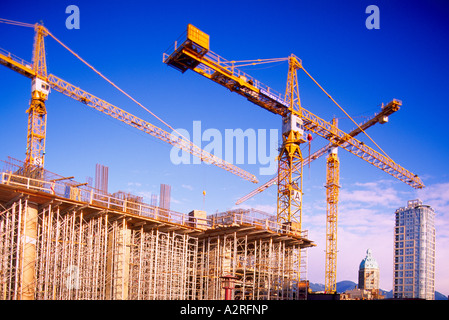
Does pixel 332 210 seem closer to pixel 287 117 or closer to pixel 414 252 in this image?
pixel 287 117

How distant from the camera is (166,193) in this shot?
61531 mm

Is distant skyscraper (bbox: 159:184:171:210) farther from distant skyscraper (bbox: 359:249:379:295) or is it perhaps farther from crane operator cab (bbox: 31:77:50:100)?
distant skyscraper (bbox: 359:249:379:295)

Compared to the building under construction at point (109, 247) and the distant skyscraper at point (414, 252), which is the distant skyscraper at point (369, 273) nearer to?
the distant skyscraper at point (414, 252)

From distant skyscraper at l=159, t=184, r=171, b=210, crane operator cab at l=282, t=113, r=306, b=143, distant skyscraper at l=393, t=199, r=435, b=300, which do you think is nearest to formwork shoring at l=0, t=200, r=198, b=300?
distant skyscraper at l=159, t=184, r=171, b=210

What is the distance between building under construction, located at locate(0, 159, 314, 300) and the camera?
29.4 metres

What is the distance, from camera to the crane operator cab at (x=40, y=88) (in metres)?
64.9

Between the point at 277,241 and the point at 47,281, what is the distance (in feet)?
75.3

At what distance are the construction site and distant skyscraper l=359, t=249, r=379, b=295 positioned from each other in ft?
478

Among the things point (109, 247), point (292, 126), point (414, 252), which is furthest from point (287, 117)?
point (414, 252)

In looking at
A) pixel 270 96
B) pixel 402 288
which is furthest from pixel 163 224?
pixel 402 288

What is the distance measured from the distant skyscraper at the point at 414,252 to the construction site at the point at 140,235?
114729 mm

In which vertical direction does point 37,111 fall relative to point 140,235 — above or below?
above

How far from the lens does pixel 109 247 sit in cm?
3581

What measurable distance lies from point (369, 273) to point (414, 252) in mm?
36765
